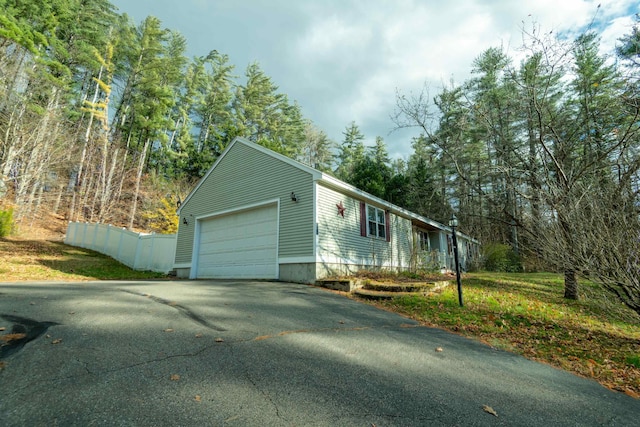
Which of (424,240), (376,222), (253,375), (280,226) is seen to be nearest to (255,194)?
(280,226)

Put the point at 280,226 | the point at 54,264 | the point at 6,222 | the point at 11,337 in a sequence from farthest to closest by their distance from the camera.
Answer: the point at 6,222 → the point at 54,264 → the point at 280,226 → the point at 11,337

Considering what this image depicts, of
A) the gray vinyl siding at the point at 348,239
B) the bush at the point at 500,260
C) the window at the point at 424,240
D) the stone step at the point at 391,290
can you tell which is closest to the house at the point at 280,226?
the gray vinyl siding at the point at 348,239

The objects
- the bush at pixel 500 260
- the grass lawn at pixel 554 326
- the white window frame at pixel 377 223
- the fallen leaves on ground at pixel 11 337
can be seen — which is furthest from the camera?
the bush at pixel 500 260

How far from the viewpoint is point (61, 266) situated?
475 inches

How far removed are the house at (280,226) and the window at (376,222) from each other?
0.04m

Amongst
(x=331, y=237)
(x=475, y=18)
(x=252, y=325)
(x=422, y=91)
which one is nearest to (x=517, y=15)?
(x=475, y=18)

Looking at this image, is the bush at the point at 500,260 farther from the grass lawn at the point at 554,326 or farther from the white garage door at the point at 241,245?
the white garage door at the point at 241,245

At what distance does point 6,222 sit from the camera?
601 inches

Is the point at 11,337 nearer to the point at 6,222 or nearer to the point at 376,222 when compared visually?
the point at 376,222

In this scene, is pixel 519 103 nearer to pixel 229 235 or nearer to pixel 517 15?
pixel 517 15

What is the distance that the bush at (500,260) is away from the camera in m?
20.1

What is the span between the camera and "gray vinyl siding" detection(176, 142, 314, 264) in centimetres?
953

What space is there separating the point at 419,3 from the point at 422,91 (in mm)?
2995

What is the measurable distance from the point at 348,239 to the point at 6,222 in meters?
17.7
